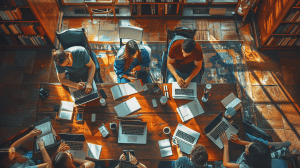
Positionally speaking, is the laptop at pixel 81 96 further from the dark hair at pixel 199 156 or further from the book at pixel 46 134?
the dark hair at pixel 199 156

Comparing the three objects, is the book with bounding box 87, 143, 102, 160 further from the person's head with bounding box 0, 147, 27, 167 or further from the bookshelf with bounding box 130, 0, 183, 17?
the bookshelf with bounding box 130, 0, 183, 17

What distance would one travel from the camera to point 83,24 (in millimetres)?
4297

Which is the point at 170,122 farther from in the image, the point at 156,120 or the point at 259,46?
the point at 259,46

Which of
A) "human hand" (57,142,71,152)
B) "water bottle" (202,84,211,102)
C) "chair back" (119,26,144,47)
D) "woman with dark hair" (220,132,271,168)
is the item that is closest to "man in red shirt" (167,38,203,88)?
"water bottle" (202,84,211,102)

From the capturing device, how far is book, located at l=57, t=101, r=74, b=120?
8.36 feet

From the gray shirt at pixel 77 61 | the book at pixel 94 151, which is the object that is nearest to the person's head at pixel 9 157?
the book at pixel 94 151

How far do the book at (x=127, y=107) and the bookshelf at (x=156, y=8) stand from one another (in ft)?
7.01

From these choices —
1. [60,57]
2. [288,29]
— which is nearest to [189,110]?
[60,57]

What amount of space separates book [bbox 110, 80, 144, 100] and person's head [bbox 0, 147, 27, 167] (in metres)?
1.26

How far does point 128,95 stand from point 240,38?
2698 mm


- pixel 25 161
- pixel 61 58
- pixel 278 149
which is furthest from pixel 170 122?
pixel 25 161

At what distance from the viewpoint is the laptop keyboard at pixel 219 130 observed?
246cm

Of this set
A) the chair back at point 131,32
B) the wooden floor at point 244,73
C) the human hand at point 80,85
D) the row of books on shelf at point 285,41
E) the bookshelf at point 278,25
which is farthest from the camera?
the row of books on shelf at point 285,41

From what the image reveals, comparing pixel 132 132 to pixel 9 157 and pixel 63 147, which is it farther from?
pixel 9 157
